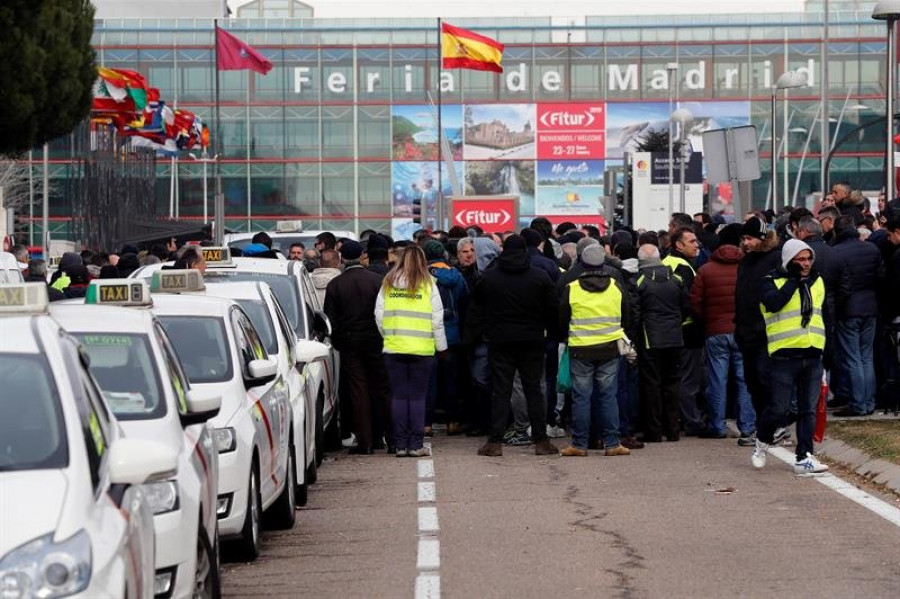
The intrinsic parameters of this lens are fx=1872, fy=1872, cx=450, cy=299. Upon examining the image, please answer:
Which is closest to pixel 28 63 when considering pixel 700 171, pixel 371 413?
pixel 371 413

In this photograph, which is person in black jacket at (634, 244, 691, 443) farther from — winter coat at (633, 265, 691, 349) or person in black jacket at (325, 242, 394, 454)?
person in black jacket at (325, 242, 394, 454)

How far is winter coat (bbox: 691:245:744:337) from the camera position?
17.0 metres

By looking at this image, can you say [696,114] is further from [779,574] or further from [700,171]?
[779,574]

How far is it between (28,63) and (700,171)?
116 feet

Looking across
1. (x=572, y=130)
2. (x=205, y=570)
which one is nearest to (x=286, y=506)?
(x=205, y=570)

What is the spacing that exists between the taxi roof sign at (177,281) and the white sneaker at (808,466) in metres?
4.84

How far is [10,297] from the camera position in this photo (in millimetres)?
7070

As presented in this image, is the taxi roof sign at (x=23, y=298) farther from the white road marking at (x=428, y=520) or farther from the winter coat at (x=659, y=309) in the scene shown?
the winter coat at (x=659, y=309)

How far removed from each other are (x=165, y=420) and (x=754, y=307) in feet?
25.8

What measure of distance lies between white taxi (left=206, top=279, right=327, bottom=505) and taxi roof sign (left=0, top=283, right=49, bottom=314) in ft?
17.6

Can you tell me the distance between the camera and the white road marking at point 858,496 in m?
11.9

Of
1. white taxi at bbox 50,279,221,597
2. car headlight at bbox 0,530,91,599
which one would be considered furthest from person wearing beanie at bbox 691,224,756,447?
car headlight at bbox 0,530,91,599

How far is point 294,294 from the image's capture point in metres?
16.0

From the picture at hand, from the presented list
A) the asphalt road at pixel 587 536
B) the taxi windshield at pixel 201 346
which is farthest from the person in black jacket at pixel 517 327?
the taxi windshield at pixel 201 346
